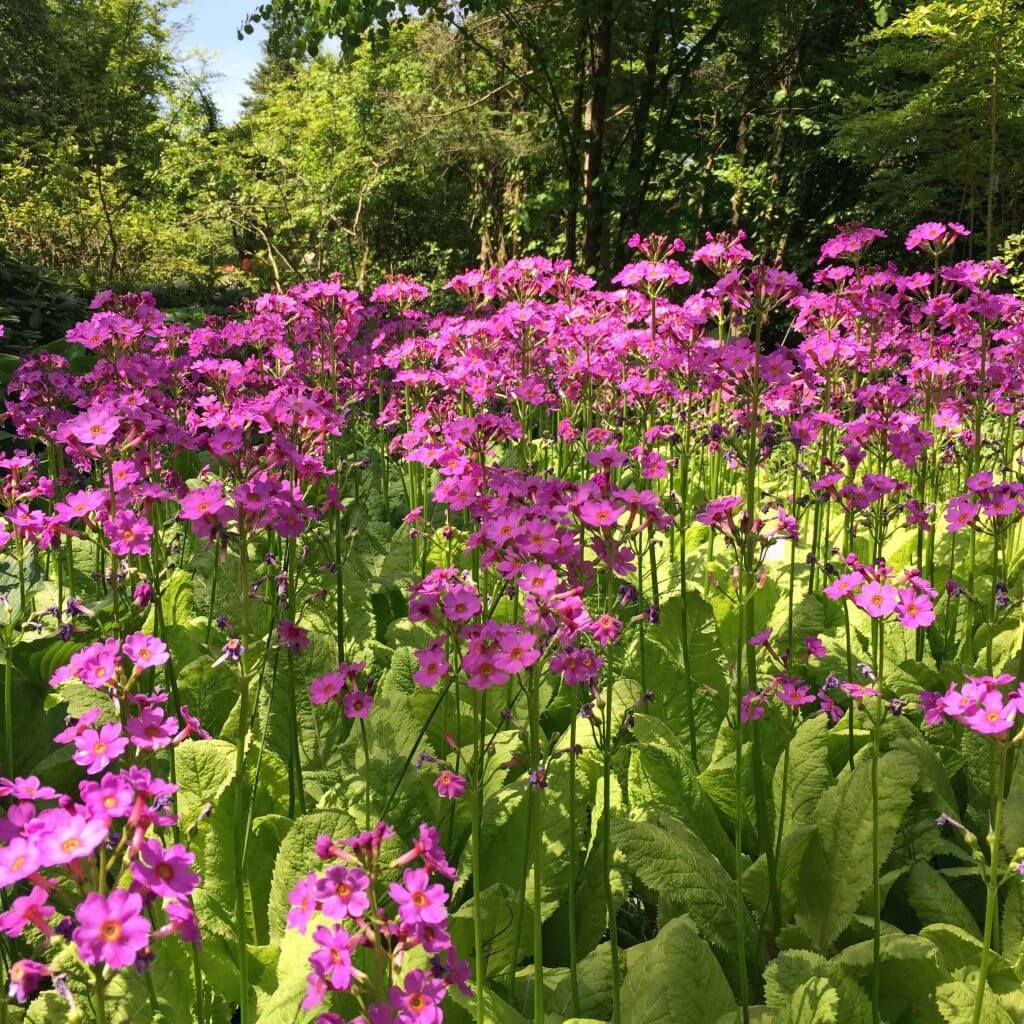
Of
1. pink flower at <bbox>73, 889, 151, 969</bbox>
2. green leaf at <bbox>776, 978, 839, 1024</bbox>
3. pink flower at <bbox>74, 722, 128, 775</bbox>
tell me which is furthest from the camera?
green leaf at <bbox>776, 978, 839, 1024</bbox>

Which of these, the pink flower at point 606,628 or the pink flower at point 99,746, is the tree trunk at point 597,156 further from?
the pink flower at point 99,746

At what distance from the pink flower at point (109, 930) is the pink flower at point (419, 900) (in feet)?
0.81

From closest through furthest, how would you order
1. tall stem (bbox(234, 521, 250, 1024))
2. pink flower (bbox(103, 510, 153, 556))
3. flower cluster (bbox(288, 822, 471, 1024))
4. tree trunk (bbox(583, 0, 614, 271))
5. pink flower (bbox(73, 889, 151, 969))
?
pink flower (bbox(73, 889, 151, 969)), flower cluster (bbox(288, 822, 471, 1024)), tall stem (bbox(234, 521, 250, 1024)), pink flower (bbox(103, 510, 153, 556)), tree trunk (bbox(583, 0, 614, 271))

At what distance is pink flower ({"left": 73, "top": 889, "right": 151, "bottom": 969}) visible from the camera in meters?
0.78

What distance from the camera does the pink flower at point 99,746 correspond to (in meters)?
1.14

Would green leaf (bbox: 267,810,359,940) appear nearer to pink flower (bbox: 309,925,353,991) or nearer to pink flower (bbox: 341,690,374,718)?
pink flower (bbox: 341,690,374,718)

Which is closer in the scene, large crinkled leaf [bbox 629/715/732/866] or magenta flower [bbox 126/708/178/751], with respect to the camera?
magenta flower [bbox 126/708/178/751]

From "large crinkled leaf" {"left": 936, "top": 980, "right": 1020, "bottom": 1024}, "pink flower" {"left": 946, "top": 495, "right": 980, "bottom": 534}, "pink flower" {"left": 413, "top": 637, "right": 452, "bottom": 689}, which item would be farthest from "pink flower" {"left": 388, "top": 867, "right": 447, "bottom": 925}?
"pink flower" {"left": 946, "top": 495, "right": 980, "bottom": 534}

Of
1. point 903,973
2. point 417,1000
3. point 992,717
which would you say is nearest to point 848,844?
point 903,973

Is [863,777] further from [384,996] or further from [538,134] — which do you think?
[538,134]

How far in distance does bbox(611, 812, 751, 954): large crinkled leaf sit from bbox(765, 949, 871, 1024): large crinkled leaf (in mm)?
286

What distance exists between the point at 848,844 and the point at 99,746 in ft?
5.30

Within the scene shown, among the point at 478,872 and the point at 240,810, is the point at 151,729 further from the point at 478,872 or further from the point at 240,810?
the point at 478,872

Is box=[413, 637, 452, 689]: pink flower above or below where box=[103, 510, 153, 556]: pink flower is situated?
below
